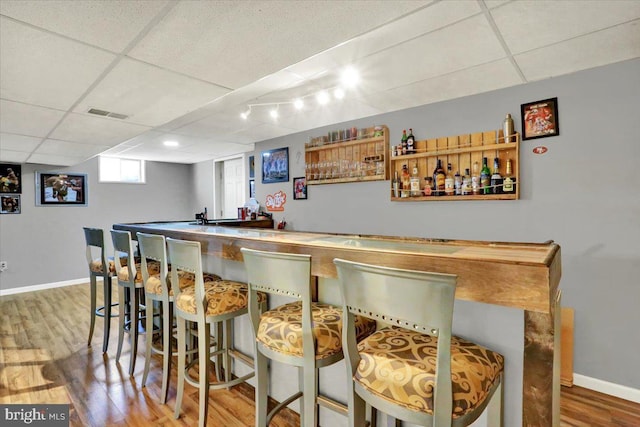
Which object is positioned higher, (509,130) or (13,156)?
(13,156)

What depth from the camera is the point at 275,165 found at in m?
4.88

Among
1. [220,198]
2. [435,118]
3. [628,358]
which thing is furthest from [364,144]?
[220,198]

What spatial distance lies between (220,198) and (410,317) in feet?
20.4

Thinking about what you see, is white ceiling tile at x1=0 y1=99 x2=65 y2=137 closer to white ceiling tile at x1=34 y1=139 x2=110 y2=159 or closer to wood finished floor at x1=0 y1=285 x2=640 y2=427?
white ceiling tile at x1=34 y1=139 x2=110 y2=159

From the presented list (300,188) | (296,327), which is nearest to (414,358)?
(296,327)

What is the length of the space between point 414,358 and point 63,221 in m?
6.77

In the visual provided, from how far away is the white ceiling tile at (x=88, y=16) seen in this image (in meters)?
1.26

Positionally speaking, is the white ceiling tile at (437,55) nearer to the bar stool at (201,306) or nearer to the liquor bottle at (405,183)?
the liquor bottle at (405,183)

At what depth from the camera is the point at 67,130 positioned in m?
3.16

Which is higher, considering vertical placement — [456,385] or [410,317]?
[410,317]

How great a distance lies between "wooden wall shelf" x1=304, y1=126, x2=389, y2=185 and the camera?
142 inches

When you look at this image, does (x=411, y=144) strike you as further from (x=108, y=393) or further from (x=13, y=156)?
(x=13, y=156)

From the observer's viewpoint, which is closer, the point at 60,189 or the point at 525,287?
the point at 525,287

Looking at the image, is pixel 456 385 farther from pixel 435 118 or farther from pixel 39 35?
pixel 435 118
